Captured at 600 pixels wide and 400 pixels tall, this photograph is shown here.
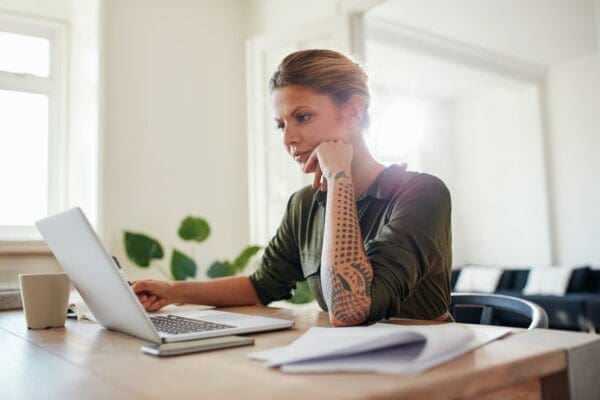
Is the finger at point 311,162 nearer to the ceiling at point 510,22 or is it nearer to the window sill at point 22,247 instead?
the window sill at point 22,247

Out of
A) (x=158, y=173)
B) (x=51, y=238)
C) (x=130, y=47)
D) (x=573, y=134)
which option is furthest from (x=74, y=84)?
(x=573, y=134)

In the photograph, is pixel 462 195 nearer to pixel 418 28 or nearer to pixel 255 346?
pixel 418 28

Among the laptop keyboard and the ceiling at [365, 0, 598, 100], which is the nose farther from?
the ceiling at [365, 0, 598, 100]

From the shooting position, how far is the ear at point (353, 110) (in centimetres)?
137

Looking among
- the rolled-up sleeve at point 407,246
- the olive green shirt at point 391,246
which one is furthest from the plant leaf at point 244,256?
the rolled-up sleeve at point 407,246

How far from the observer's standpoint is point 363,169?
1433 millimetres

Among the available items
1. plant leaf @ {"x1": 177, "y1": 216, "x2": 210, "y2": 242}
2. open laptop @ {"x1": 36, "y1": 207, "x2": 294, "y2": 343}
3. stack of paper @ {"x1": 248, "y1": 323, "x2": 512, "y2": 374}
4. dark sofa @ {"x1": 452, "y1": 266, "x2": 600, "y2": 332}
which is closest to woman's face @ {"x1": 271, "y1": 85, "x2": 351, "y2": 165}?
open laptop @ {"x1": 36, "y1": 207, "x2": 294, "y2": 343}

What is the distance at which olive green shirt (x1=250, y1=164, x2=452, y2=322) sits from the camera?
1056 millimetres

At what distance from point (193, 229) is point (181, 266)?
22cm

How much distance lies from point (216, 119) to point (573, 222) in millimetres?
4527

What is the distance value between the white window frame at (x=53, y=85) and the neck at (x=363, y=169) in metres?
2.53

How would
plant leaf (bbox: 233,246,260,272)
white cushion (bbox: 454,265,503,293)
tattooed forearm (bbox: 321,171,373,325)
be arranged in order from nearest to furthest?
tattooed forearm (bbox: 321,171,373,325) → plant leaf (bbox: 233,246,260,272) → white cushion (bbox: 454,265,503,293)

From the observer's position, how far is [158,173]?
11.6 feet

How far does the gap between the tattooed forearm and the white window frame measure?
9.03ft
